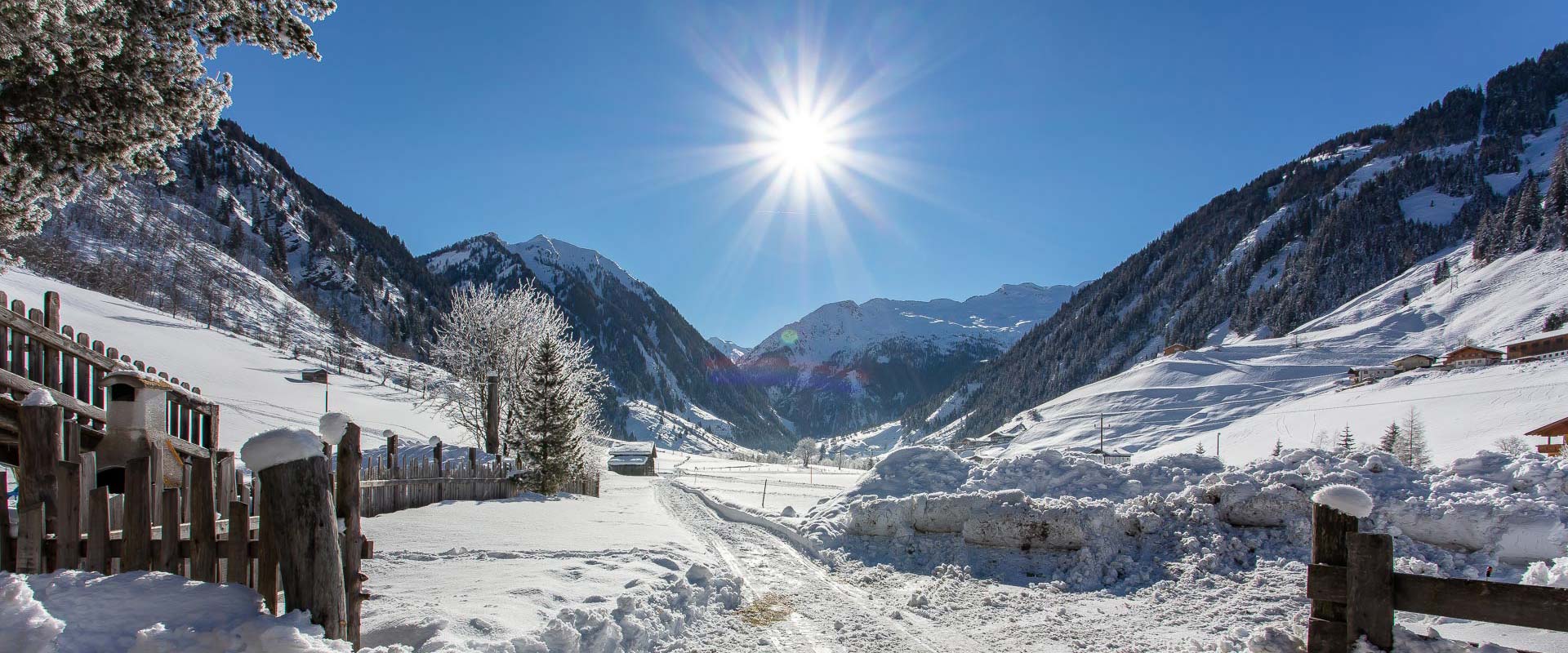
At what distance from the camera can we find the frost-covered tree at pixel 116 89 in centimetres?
647

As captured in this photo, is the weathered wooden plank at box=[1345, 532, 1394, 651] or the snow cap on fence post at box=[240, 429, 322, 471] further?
the weathered wooden plank at box=[1345, 532, 1394, 651]

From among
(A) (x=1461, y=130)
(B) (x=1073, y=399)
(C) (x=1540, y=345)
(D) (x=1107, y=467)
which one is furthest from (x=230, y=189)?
(A) (x=1461, y=130)

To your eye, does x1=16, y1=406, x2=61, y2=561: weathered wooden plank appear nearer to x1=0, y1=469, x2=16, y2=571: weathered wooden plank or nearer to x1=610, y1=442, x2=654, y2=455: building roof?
x1=0, y1=469, x2=16, y2=571: weathered wooden plank

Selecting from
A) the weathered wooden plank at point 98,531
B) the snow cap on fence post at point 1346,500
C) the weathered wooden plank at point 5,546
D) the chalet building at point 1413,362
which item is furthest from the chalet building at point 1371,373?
the weathered wooden plank at point 5,546

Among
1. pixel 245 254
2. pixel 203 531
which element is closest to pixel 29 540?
pixel 203 531

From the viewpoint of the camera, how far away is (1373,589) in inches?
169

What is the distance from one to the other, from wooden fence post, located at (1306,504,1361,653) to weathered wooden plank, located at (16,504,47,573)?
7451 millimetres

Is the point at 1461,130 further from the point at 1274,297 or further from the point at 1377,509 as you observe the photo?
the point at 1377,509

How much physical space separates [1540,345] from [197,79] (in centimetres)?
11224

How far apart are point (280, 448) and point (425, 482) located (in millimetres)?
11321

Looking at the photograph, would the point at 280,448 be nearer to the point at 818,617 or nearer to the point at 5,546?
the point at 5,546

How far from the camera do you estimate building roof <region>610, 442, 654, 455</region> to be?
63053mm

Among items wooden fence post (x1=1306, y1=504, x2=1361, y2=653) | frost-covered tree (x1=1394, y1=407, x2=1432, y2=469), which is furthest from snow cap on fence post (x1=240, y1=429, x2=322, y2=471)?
frost-covered tree (x1=1394, y1=407, x2=1432, y2=469)

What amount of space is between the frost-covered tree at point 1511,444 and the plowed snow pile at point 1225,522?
4012cm
